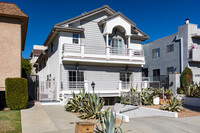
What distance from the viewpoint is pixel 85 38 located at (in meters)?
18.7

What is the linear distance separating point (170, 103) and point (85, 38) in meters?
9.71

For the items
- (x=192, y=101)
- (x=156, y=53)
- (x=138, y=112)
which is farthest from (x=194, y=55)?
(x=138, y=112)

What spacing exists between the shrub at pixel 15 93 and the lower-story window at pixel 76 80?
5.25 m

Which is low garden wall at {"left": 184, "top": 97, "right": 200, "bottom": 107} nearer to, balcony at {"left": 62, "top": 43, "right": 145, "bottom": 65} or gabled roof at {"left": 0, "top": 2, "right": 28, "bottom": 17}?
balcony at {"left": 62, "top": 43, "right": 145, "bottom": 65}

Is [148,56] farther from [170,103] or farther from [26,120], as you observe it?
[26,120]

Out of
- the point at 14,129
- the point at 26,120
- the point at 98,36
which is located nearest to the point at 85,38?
the point at 98,36

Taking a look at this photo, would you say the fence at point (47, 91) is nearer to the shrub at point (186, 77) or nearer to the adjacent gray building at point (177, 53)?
the adjacent gray building at point (177, 53)

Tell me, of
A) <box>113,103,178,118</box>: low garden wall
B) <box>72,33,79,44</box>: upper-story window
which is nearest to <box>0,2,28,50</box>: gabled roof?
<box>72,33,79,44</box>: upper-story window

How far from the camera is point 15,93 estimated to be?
12.4 m

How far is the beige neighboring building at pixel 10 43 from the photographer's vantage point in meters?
14.1

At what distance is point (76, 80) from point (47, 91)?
9.32ft

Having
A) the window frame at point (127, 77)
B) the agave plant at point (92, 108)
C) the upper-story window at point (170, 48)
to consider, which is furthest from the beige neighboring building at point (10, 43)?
the upper-story window at point (170, 48)

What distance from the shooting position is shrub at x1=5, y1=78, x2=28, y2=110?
12.3 metres

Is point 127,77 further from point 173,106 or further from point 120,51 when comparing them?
Answer: point 173,106
